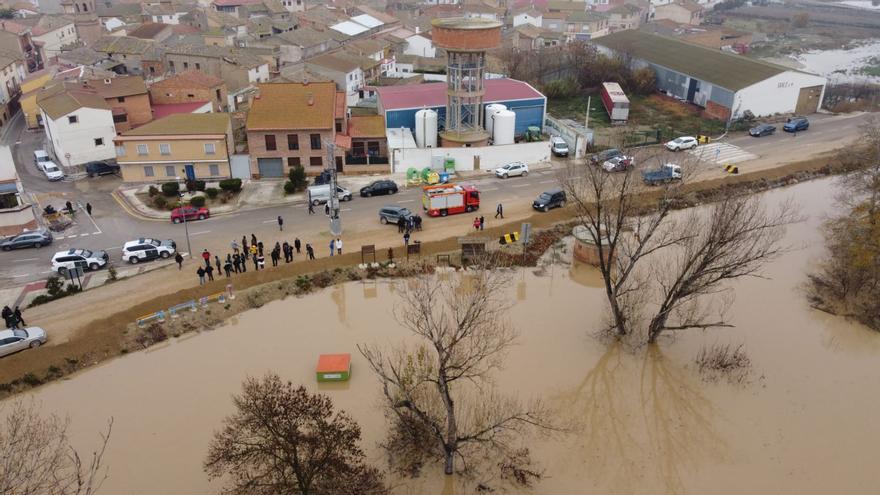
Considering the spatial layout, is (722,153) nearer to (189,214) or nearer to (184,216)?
(189,214)

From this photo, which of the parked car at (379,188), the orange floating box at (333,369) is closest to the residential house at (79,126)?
the parked car at (379,188)

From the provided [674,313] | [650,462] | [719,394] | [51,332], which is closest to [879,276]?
[674,313]

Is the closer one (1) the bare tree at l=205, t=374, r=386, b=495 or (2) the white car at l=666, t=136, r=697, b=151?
(1) the bare tree at l=205, t=374, r=386, b=495

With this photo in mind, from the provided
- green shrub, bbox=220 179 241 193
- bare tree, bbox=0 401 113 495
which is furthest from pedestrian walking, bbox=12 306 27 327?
green shrub, bbox=220 179 241 193

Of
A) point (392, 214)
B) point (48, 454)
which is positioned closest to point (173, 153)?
point (392, 214)

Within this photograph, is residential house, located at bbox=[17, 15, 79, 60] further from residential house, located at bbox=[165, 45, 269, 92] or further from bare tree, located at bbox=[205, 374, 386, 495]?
bare tree, located at bbox=[205, 374, 386, 495]

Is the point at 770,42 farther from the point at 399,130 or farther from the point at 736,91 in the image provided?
the point at 399,130
